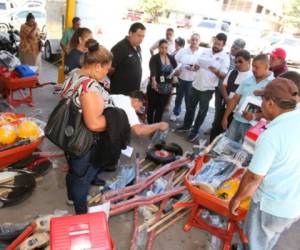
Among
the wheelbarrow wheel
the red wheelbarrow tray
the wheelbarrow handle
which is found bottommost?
the wheelbarrow wheel

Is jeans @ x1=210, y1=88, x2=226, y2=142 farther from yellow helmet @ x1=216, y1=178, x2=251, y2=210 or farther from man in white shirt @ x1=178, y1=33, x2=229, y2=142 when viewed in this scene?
yellow helmet @ x1=216, y1=178, x2=251, y2=210

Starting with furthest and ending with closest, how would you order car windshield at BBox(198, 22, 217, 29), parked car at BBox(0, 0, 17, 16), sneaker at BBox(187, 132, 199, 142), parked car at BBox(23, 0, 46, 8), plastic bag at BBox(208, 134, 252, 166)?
car windshield at BBox(198, 22, 217, 29)
parked car at BBox(23, 0, 46, 8)
parked car at BBox(0, 0, 17, 16)
sneaker at BBox(187, 132, 199, 142)
plastic bag at BBox(208, 134, 252, 166)

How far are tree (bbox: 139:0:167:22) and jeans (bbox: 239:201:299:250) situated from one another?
3399 cm

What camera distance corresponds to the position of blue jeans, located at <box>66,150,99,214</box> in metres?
2.81

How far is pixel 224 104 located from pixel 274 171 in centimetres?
305

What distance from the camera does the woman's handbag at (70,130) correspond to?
2.59 m

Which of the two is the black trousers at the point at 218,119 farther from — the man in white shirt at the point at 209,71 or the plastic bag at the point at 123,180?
the plastic bag at the point at 123,180

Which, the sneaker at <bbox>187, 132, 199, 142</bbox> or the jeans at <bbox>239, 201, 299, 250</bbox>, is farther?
the sneaker at <bbox>187, 132, 199, 142</bbox>

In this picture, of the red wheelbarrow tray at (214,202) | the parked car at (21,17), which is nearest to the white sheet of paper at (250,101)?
the red wheelbarrow tray at (214,202)

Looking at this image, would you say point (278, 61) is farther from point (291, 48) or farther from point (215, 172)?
point (291, 48)

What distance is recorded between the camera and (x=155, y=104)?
18.0 feet

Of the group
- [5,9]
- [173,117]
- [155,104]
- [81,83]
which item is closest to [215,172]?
[81,83]

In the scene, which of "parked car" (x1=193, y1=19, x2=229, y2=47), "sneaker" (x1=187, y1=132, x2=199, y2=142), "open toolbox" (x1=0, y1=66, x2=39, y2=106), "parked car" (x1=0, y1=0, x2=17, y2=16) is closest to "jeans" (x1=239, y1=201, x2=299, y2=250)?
"sneaker" (x1=187, y1=132, x2=199, y2=142)

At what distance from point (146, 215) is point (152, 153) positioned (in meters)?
1.20
